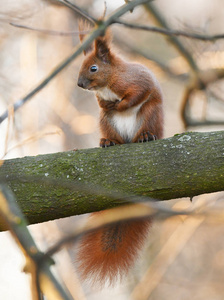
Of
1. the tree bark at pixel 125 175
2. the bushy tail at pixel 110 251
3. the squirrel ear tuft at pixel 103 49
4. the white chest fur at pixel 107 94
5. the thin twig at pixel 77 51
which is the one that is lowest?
the bushy tail at pixel 110 251

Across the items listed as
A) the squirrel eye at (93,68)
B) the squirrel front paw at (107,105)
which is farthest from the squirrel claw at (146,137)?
the squirrel eye at (93,68)

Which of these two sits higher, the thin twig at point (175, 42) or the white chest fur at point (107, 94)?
the thin twig at point (175, 42)

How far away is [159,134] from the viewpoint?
3775mm

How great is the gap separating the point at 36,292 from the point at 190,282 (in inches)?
246

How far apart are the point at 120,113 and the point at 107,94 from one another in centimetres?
19

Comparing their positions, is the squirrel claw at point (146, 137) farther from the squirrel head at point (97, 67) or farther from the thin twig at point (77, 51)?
the thin twig at point (77, 51)

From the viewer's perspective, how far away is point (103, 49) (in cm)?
374

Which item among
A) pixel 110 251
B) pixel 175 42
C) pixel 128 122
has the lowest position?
pixel 110 251

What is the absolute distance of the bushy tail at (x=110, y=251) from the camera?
10.8 feet

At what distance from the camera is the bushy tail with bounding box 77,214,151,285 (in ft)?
10.8

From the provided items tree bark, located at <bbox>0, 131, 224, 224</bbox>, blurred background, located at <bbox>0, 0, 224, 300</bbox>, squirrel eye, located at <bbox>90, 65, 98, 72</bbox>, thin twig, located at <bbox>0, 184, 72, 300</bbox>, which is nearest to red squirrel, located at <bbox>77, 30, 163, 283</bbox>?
squirrel eye, located at <bbox>90, 65, 98, 72</bbox>

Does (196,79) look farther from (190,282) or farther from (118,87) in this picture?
(190,282)

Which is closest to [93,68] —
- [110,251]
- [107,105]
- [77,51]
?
[107,105]

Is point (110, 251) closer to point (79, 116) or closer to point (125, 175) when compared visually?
point (125, 175)
